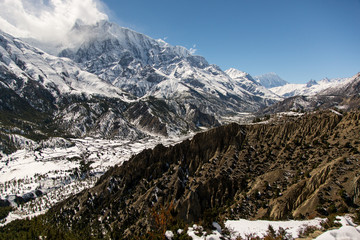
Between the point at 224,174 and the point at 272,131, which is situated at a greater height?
the point at 272,131

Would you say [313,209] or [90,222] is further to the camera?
[90,222]

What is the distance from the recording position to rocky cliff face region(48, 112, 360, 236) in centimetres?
4347

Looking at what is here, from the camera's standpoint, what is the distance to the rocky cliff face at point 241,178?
4347 centimetres

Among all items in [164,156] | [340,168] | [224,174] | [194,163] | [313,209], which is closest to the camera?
[313,209]

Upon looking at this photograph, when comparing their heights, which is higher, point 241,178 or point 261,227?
point 241,178

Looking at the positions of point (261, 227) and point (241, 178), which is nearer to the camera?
point (261, 227)

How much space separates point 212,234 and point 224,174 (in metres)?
40.7

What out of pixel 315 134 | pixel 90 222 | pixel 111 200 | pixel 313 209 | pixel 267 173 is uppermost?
pixel 315 134

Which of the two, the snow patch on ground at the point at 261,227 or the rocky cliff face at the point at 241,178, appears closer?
the snow patch on ground at the point at 261,227

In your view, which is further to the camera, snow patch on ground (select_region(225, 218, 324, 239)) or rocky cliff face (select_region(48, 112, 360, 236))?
rocky cliff face (select_region(48, 112, 360, 236))

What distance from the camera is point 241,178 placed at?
202 ft

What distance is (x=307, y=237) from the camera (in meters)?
23.7

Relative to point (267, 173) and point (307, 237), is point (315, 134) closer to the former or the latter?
point (267, 173)

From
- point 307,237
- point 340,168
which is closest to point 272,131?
point 340,168
